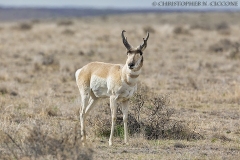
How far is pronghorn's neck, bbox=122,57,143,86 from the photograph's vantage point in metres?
9.73

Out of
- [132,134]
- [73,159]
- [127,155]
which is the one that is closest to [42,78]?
[132,134]

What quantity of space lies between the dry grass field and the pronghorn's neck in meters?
1.21

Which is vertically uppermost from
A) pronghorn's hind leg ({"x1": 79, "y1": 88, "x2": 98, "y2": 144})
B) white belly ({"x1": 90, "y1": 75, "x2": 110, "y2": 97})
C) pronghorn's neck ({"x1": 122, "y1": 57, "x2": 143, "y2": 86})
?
pronghorn's neck ({"x1": 122, "y1": 57, "x2": 143, "y2": 86})

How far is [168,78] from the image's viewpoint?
824 inches

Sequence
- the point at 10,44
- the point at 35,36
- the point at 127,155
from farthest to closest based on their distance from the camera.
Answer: the point at 35,36, the point at 10,44, the point at 127,155

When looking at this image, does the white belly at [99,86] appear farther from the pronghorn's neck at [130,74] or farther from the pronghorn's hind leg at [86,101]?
the pronghorn's neck at [130,74]

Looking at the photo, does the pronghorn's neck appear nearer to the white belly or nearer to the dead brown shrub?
the white belly

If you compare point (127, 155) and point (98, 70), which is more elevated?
point (98, 70)

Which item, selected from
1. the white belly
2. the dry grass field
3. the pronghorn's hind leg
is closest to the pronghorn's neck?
the white belly

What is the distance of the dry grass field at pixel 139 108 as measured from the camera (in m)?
9.02

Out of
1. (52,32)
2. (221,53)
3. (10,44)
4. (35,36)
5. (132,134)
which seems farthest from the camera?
(52,32)

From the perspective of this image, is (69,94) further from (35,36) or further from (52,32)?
(52,32)

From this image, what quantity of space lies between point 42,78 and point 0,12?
181 m

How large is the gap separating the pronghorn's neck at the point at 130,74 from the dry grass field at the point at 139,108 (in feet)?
3.96
